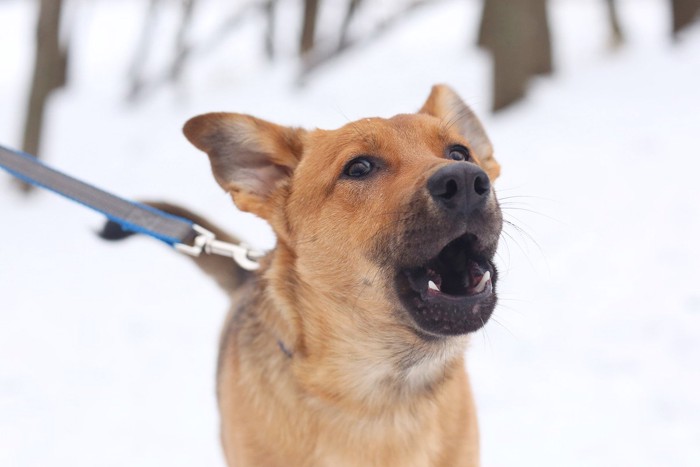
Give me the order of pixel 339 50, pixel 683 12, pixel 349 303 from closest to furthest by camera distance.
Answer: pixel 349 303 < pixel 683 12 < pixel 339 50

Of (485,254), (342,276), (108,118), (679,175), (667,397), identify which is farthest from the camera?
(108,118)

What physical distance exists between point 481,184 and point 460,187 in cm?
8

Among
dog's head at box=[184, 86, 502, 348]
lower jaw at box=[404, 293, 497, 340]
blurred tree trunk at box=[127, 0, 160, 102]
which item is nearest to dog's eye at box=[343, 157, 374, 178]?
dog's head at box=[184, 86, 502, 348]

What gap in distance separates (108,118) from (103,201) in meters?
10.1

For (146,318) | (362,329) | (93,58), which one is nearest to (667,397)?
(362,329)

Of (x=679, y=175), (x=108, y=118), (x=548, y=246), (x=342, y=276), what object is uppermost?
(x=342, y=276)

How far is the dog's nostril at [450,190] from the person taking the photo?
216cm

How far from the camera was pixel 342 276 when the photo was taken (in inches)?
102

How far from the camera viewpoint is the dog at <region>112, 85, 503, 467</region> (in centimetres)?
237

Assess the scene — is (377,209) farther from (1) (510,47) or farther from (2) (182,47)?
(2) (182,47)

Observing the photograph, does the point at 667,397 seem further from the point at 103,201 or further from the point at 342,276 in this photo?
the point at 103,201

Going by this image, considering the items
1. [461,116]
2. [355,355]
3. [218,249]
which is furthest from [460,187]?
[218,249]

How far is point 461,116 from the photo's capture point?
3145mm

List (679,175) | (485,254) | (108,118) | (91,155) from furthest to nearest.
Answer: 1. (108,118)
2. (91,155)
3. (679,175)
4. (485,254)
